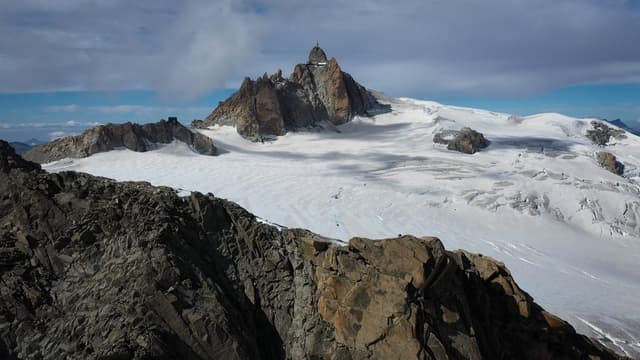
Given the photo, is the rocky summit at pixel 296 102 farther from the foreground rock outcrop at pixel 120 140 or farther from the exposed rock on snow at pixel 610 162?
the exposed rock on snow at pixel 610 162

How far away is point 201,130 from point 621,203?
36.5 meters

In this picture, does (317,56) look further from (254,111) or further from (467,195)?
(467,195)

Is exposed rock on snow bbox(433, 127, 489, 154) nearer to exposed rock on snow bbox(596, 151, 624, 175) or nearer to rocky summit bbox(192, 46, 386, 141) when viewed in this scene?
exposed rock on snow bbox(596, 151, 624, 175)

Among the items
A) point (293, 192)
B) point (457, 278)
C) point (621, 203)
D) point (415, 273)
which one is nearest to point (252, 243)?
point (415, 273)

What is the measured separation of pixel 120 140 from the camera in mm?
45344

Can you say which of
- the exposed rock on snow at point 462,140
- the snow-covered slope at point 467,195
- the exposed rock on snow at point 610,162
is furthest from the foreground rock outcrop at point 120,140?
the exposed rock on snow at point 610,162

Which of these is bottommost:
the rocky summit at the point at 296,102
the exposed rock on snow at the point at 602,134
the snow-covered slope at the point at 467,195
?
the snow-covered slope at the point at 467,195

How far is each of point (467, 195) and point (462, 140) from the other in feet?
46.4

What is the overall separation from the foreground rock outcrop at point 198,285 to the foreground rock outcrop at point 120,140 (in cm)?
3364

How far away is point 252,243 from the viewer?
11.4 meters

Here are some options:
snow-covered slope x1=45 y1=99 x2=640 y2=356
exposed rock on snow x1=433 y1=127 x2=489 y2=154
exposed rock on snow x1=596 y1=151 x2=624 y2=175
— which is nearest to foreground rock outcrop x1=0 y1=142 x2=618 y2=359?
snow-covered slope x1=45 y1=99 x2=640 y2=356

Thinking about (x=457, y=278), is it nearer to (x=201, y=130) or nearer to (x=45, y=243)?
(x=45, y=243)

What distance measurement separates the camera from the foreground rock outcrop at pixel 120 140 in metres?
43.2

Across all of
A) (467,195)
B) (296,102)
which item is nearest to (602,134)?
(467,195)
